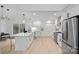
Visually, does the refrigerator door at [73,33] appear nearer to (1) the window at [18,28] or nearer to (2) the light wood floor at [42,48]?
(2) the light wood floor at [42,48]

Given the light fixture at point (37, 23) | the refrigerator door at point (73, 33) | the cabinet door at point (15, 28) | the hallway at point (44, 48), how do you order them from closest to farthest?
1. the refrigerator door at point (73, 33)
2. the hallway at point (44, 48)
3. the cabinet door at point (15, 28)
4. the light fixture at point (37, 23)

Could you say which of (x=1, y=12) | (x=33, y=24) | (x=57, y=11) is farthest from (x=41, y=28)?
(x=1, y=12)

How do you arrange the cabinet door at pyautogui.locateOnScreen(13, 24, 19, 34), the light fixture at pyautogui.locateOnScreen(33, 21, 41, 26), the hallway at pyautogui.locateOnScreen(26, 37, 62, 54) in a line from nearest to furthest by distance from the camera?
the hallway at pyautogui.locateOnScreen(26, 37, 62, 54), the cabinet door at pyautogui.locateOnScreen(13, 24, 19, 34), the light fixture at pyautogui.locateOnScreen(33, 21, 41, 26)

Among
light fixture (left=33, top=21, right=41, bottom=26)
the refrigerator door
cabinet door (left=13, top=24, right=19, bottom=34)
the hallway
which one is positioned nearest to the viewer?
the refrigerator door

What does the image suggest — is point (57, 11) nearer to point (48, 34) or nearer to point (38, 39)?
point (48, 34)

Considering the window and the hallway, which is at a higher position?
the window

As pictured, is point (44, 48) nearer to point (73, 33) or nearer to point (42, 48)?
point (42, 48)

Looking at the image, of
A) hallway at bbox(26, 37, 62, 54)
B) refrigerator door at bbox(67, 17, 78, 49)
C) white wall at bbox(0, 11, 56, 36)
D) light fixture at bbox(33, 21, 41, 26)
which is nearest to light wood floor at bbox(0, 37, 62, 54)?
hallway at bbox(26, 37, 62, 54)

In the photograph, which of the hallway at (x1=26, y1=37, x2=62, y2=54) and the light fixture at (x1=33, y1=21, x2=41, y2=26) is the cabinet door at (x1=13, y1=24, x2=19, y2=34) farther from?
the hallway at (x1=26, y1=37, x2=62, y2=54)

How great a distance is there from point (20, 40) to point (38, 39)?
3680 mm

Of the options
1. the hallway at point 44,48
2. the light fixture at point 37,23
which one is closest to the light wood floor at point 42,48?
the hallway at point 44,48

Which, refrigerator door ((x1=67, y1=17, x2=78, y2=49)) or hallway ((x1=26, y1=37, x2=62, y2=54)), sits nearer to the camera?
refrigerator door ((x1=67, y1=17, x2=78, y2=49))

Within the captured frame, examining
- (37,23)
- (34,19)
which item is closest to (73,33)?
(34,19)

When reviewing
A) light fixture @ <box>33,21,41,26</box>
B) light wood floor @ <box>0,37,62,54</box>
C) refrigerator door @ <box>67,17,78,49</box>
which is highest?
light fixture @ <box>33,21,41,26</box>
